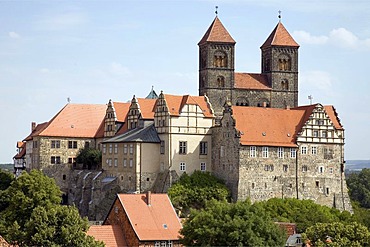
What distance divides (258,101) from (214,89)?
477 cm

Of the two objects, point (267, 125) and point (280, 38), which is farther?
point (280, 38)

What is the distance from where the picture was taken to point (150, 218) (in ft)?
224

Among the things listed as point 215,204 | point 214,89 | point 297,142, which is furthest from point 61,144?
point 215,204

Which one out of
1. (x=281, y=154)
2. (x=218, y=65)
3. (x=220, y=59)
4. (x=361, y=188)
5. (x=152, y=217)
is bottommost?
(x=152, y=217)

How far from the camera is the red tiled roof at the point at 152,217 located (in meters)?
66.6

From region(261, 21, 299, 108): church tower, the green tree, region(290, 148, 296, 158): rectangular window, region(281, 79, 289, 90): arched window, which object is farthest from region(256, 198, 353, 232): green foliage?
the green tree

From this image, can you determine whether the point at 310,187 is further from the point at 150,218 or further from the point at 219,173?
the point at 150,218

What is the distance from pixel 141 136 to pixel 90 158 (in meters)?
12.8

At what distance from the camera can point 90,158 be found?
326 ft

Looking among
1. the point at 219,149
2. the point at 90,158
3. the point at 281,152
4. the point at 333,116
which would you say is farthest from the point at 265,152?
the point at 90,158

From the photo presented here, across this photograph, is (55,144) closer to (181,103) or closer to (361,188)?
(181,103)

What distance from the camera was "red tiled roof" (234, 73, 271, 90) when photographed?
328 ft

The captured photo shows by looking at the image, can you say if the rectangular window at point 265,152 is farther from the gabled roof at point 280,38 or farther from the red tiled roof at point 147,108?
the gabled roof at point 280,38

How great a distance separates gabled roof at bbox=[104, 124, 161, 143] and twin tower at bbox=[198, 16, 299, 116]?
998 cm
